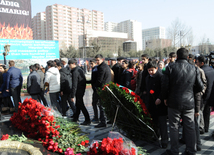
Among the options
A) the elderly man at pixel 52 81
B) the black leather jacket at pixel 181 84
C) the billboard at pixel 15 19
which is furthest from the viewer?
the billboard at pixel 15 19

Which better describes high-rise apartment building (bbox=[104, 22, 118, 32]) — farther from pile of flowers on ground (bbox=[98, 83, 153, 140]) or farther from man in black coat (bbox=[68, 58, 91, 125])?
pile of flowers on ground (bbox=[98, 83, 153, 140])

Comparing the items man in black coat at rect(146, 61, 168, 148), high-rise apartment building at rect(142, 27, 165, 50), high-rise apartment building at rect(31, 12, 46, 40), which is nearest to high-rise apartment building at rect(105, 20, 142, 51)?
high-rise apartment building at rect(142, 27, 165, 50)

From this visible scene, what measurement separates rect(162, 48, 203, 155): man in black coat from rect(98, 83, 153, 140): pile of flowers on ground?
528mm

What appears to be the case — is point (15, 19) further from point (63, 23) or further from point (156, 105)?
point (63, 23)

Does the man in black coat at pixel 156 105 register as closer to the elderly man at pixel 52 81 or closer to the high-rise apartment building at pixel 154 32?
the elderly man at pixel 52 81

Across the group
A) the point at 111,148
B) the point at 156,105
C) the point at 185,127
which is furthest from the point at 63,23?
the point at 111,148

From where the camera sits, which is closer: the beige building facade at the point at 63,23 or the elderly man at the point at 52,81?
the elderly man at the point at 52,81

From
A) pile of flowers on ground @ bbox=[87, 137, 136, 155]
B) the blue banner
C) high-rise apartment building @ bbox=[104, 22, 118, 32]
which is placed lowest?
pile of flowers on ground @ bbox=[87, 137, 136, 155]

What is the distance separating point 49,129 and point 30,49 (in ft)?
46.5

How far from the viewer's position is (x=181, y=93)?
11.6 feet

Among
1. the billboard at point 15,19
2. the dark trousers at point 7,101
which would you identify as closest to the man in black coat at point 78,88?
the dark trousers at point 7,101

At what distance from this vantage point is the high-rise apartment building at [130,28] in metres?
145

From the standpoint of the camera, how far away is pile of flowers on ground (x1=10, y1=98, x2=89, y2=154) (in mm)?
3664

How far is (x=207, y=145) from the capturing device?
4.34 metres
